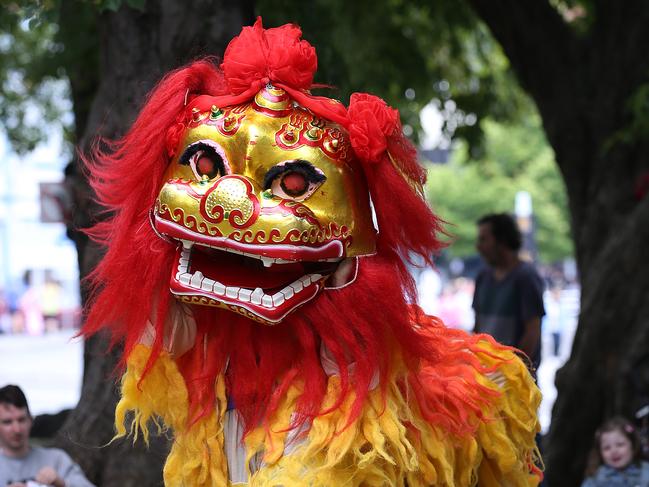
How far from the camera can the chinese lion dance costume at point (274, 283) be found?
3021 millimetres

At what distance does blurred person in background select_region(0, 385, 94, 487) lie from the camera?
4652mm

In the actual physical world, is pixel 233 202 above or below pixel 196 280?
above

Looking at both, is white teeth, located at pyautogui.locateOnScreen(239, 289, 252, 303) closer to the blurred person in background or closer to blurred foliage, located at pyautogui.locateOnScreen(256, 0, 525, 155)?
the blurred person in background

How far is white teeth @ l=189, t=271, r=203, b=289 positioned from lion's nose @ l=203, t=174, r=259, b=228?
0.56ft

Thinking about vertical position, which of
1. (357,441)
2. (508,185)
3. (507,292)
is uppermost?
(508,185)

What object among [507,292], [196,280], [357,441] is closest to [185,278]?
[196,280]

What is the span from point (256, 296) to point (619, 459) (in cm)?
292

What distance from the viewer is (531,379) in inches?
142

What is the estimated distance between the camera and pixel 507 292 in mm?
5918

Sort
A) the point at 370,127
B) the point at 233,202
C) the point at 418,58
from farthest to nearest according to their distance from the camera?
the point at 418,58 → the point at 370,127 → the point at 233,202

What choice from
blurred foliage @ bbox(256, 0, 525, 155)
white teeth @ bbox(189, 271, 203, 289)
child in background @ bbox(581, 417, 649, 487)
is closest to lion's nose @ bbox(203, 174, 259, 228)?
white teeth @ bbox(189, 271, 203, 289)

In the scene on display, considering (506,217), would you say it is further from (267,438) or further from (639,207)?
(267,438)

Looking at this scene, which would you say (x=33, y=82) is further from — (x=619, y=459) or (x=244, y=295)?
(x=244, y=295)

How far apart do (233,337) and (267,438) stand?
0.30 meters
